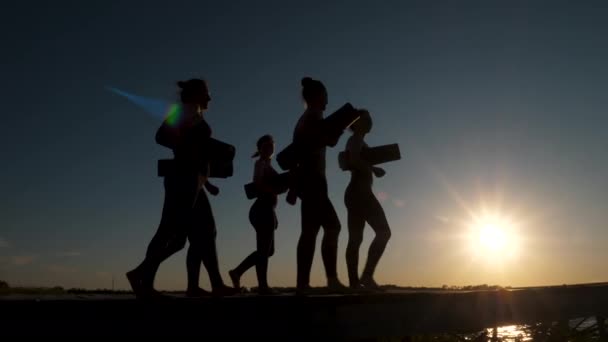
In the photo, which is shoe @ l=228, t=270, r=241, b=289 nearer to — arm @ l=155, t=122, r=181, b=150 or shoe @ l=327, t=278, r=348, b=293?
shoe @ l=327, t=278, r=348, b=293

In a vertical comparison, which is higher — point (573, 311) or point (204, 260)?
point (204, 260)

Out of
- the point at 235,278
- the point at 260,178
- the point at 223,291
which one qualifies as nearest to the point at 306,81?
the point at 260,178

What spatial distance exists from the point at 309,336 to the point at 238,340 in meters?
0.58

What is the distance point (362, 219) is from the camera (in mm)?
6992

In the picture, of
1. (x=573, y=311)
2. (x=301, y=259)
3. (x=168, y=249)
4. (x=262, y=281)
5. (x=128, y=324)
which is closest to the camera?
(x=128, y=324)

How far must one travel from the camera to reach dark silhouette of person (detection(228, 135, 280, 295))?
6807 mm

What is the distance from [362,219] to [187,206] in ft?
9.74

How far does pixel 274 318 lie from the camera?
389cm

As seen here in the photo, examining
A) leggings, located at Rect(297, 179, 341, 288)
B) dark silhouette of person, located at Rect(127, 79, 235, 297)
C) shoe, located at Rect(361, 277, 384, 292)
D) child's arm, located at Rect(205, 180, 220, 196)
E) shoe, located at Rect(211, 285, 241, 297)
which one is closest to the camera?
dark silhouette of person, located at Rect(127, 79, 235, 297)

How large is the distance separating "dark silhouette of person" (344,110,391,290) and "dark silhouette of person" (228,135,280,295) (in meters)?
1.02

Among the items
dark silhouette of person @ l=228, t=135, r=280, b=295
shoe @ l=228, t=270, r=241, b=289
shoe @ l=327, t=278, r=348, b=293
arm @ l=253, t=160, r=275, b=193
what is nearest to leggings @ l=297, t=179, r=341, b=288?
shoe @ l=327, t=278, r=348, b=293

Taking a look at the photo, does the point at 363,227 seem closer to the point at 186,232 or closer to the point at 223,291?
the point at 223,291

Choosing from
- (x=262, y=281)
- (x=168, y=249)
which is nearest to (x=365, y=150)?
(x=262, y=281)

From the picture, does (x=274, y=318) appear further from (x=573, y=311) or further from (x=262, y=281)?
(x=573, y=311)
